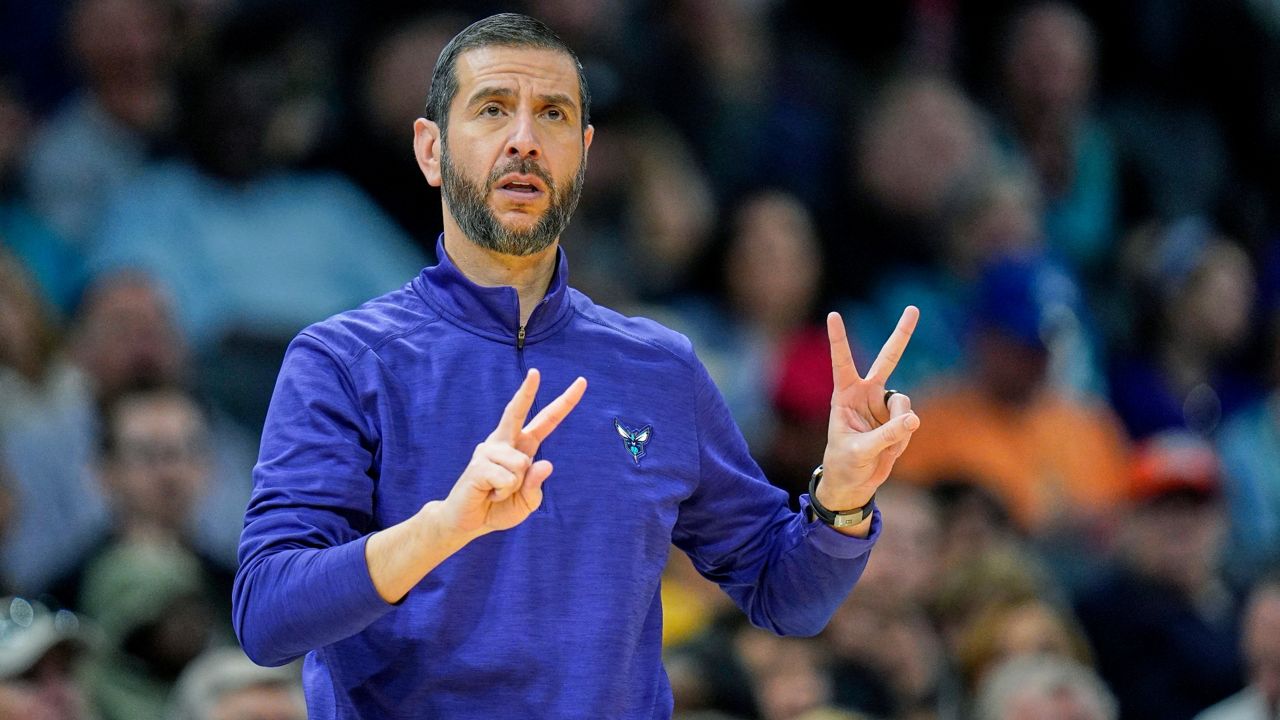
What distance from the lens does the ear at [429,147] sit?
2.99 m

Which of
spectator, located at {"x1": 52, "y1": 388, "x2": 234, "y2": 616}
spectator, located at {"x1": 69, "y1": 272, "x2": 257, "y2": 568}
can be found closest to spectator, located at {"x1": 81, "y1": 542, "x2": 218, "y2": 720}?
spectator, located at {"x1": 52, "y1": 388, "x2": 234, "y2": 616}

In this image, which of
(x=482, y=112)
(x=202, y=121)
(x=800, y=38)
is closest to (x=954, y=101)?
(x=800, y=38)

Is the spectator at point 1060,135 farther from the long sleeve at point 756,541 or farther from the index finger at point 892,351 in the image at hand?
the index finger at point 892,351

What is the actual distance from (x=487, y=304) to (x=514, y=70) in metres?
0.36

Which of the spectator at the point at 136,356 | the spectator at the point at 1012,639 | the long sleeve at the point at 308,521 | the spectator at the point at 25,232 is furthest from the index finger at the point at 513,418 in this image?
the spectator at the point at 25,232

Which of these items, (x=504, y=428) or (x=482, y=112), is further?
(x=482, y=112)

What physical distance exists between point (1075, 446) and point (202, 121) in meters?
3.61

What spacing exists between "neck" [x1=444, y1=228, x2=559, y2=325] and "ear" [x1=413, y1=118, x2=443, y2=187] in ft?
0.47

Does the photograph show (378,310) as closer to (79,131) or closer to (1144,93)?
(79,131)

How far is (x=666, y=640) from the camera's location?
5.94m

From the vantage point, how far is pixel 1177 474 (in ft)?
22.6

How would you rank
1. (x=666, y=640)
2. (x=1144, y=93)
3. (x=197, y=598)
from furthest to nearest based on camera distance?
1. (x=1144, y=93)
2. (x=666, y=640)
3. (x=197, y=598)

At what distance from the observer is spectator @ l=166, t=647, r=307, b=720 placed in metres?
4.86

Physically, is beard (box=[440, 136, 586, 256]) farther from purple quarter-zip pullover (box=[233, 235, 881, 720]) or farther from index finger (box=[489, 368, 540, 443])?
index finger (box=[489, 368, 540, 443])
